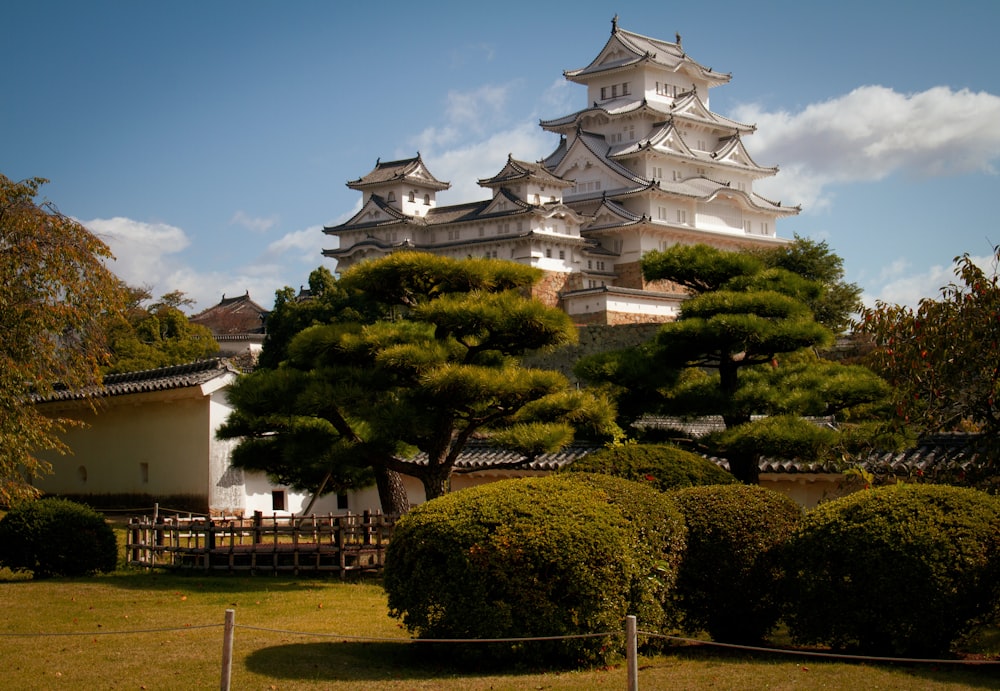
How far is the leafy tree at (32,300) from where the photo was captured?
13.1m

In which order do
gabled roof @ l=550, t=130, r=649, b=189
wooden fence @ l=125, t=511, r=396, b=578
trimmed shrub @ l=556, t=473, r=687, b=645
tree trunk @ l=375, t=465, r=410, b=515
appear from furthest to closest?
gabled roof @ l=550, t=130, r=649, b=189 → tree trunk @ l=375, t=465, r=410, b=515 → wooden fence @ l=125, t=511, r=396, b=578 → trimmed shrub @ l=556, t=473, r=687, b=645

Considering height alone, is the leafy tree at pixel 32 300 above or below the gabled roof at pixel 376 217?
below

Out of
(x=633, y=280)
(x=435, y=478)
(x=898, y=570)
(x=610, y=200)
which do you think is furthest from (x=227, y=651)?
(x=610, y=200)

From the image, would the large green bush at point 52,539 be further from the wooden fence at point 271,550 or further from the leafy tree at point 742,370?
the leafy tree at point 742,370

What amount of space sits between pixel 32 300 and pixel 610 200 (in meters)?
39.5

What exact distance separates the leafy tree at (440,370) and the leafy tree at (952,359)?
4041 mm

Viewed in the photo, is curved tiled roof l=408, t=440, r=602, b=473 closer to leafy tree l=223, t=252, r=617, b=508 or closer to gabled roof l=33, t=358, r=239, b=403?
leafy tree l=223, t=252, r=617, b=508

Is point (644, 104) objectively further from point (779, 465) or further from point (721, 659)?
point (721, 659)

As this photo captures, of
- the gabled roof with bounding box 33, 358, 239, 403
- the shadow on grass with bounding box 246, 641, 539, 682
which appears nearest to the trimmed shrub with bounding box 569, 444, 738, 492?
the shadow on grass with bounding box 246, 641, 539, 682

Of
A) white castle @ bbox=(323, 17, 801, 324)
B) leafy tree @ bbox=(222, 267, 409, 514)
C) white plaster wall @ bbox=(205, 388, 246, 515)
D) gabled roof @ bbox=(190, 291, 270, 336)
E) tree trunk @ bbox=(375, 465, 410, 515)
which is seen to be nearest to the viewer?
leafy tree @ bbox=(222, 267, 409, 514)

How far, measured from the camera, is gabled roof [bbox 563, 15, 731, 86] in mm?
55656

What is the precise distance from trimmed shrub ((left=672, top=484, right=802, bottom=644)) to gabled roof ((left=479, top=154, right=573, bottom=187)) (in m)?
40.2

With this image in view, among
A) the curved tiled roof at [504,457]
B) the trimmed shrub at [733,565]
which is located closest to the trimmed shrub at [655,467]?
the trimmed shrub at [733,565]

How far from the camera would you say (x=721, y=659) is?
354 inches
